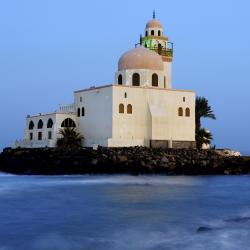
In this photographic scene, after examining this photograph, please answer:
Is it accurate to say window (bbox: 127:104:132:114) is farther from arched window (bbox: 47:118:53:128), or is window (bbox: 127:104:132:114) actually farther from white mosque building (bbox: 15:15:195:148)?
arched window (bbox: 47:118:53:128)

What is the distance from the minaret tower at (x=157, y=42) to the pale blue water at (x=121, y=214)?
19.1 meters

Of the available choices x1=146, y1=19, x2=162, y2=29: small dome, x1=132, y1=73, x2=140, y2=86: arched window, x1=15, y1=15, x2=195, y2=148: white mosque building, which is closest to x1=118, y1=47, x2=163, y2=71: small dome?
x1=15, y1=15, x2=195, y2=148: white mosque building

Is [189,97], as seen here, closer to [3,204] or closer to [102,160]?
[102,160]

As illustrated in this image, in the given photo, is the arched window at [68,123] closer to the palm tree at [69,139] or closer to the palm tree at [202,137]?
the palm tree at [69,139]

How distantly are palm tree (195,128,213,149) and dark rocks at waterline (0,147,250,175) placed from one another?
20.5 feet

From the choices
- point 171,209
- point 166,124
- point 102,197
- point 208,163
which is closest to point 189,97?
point 166,124

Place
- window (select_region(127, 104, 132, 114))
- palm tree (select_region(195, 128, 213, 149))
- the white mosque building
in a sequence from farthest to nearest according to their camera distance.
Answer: palm tree (select_region(195, 128, 213, 149)) → window (select_region(127, 104, 132, 114)) → the white mosque building

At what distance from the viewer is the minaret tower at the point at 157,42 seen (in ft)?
168

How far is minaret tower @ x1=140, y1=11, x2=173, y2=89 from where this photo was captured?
51.1 metres

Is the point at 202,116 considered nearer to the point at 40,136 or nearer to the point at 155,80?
the point at 155,80

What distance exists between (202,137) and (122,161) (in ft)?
41.9

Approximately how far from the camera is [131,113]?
1695 inches

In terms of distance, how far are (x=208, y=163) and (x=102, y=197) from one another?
17502mm

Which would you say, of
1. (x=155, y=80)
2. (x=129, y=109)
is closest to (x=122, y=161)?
(x=129, y=109)
